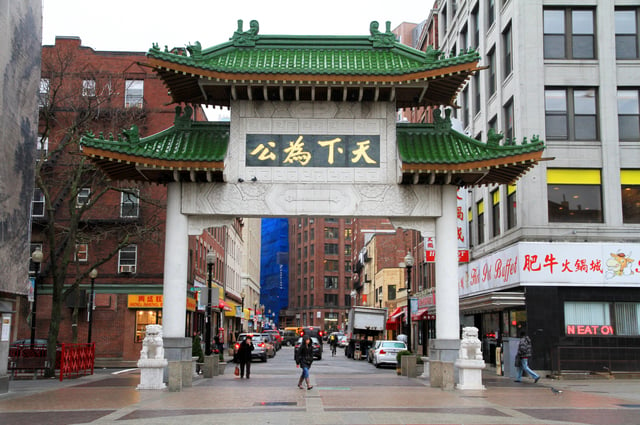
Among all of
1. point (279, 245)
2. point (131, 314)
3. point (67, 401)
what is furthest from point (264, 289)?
point (67, 401)

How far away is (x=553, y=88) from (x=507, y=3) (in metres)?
5.09

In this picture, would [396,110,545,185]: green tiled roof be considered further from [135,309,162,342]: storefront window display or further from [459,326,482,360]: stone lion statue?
[135,309,162,342]: storefront window display

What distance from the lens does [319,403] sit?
1739cm

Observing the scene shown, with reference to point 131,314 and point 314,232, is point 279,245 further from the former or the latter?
point 131,314

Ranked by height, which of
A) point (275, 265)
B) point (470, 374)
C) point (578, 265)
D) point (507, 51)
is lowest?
point (470, 374)

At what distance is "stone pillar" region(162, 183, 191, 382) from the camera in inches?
859

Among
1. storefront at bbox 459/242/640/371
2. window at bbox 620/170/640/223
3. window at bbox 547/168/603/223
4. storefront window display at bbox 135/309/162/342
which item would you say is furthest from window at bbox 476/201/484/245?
storefront window display at bbox 135/309/162/342

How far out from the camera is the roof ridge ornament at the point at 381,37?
78.0 feet

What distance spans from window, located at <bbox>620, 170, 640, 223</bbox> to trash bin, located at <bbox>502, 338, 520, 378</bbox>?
7.13 m

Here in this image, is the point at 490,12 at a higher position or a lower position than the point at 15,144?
higher

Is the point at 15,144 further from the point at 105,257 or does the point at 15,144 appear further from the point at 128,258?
the point at 128,258

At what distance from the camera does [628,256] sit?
2889cm

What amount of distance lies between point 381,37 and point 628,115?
43.2 ft

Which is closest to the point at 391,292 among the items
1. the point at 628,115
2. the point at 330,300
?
the point at 628,115
